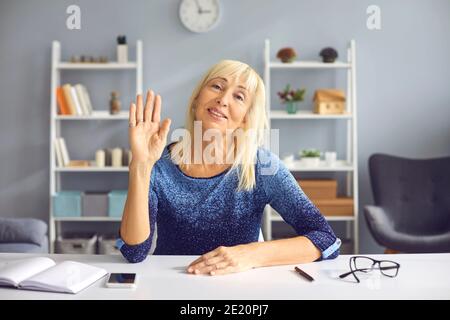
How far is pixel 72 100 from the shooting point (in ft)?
13.3

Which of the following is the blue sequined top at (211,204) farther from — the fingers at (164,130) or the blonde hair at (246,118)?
the fingers at (164,130)

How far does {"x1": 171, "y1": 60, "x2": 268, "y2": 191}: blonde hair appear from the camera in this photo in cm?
178

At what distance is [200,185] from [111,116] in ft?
7.96

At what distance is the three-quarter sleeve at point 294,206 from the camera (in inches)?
63.2

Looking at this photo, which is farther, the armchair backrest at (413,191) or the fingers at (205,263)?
the armchair backrest at (413,191)

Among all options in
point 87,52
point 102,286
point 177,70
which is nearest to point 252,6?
point 177,70

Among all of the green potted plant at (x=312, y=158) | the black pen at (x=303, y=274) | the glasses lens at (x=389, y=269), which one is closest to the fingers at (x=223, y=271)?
the black pen at (x=303, y=274)

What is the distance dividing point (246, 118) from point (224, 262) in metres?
0.57

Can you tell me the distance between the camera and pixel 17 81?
4.29 metres

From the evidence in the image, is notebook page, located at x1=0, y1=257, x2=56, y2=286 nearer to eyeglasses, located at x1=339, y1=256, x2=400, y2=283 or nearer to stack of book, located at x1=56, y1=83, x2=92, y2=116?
eyeglasses, located at x1=339, y1=256, x2=400, y2=283

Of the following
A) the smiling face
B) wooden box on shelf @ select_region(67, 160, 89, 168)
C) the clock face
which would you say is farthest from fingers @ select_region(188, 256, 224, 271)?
the clock face

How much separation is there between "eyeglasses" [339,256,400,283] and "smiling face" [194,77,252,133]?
1.83ft

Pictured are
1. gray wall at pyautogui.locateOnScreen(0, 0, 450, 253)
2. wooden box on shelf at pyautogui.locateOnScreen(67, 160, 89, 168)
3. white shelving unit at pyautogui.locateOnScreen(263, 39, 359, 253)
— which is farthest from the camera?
gray wall at pyautogui.locateOnScreen(0, 0, 450, 253)

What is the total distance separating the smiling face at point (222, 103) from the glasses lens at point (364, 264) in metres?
0.56
